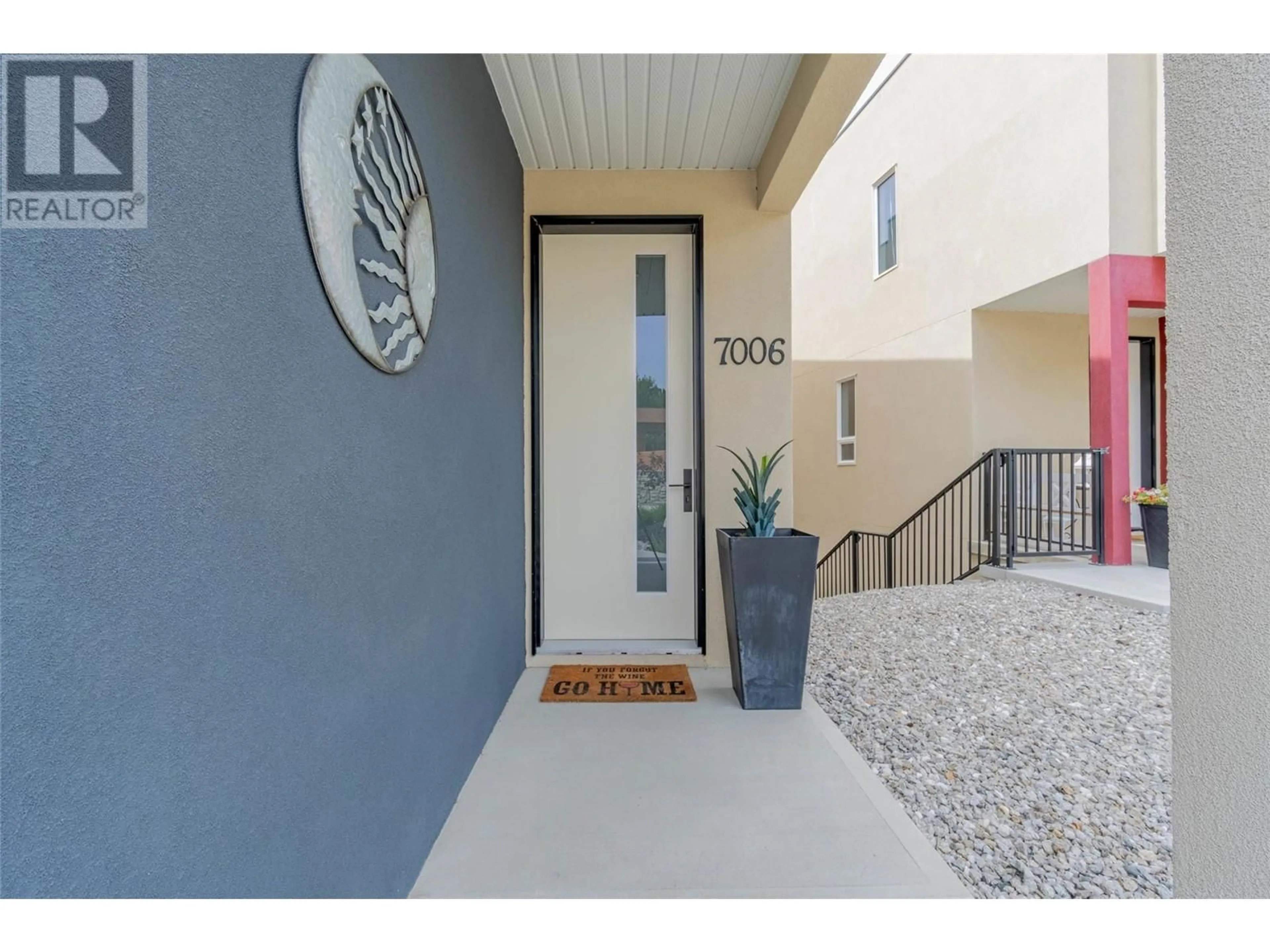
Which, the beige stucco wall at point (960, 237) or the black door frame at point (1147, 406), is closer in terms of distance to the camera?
the beige stucco wall at point (960, 237)

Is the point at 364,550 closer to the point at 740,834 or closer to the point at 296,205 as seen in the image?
the point at 296,205

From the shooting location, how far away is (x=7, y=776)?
21.9 inches

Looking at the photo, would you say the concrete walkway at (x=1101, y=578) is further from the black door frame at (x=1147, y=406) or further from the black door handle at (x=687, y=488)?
the black door handle at (x=687, y=488)

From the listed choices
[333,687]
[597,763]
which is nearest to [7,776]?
[333,687]

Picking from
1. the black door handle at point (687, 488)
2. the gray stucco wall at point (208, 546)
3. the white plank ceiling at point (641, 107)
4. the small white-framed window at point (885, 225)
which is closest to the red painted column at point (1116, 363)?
the small white-framed window at point (885, 225)

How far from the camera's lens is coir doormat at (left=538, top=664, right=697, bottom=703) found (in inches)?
111

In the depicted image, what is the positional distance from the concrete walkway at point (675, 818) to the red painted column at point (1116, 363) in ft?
14.1

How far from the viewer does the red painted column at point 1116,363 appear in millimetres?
5000

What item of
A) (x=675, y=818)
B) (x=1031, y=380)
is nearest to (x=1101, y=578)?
(x=1031, y=380)

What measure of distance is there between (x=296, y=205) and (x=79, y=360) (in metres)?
0.52

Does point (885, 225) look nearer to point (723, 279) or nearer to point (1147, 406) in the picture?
point (1147, 406)

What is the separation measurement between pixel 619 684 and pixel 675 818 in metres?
1.15

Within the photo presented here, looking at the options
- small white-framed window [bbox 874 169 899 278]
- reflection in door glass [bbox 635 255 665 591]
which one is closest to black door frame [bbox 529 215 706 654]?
reflection in door glass [bbox 635 255 665 591]

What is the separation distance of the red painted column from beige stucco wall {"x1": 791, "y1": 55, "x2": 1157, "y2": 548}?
7.7 inches
